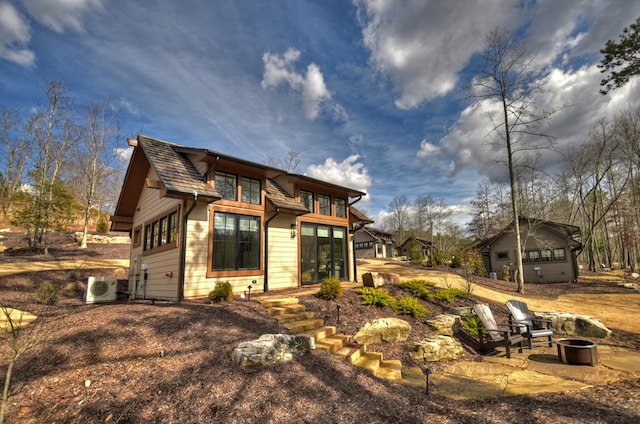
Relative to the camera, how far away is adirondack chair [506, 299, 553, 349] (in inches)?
287

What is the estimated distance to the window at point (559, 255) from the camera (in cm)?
2245

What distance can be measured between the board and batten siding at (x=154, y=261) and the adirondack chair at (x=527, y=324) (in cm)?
951

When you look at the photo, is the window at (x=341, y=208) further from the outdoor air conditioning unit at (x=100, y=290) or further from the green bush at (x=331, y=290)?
the outdoor air conditioning unit at (x=100, y=290)

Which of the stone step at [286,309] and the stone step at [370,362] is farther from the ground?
the stone step at [286,309]

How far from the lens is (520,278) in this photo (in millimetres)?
14789

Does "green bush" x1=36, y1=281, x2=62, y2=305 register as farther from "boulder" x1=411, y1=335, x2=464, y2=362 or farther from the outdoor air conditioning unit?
"boulder" x1=411, y1=335, x2=464, y2=362

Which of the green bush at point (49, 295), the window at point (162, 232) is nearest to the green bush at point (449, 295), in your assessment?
the window at point (162, 232)

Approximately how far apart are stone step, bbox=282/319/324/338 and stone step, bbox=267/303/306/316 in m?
0.47

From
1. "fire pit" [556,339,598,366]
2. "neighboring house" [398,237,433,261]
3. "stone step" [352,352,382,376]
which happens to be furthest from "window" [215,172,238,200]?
"neighboring house" [398,237,433,261]

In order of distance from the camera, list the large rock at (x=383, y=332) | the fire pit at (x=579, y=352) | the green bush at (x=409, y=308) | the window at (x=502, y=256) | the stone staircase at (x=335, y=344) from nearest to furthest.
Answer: the stone staircase at (x=335, y=344) < the fire pit at (x=579, y=352) < the large rock at (x=383, y=332) < the green bush at (x=409, y=308) < the window at (x=502, y=256)

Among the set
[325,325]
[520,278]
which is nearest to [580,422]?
[325,325]

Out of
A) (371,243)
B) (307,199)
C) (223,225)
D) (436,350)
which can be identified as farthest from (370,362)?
(371,243)

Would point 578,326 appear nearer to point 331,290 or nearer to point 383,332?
point 383,332

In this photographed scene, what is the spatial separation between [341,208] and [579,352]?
9292 mm
